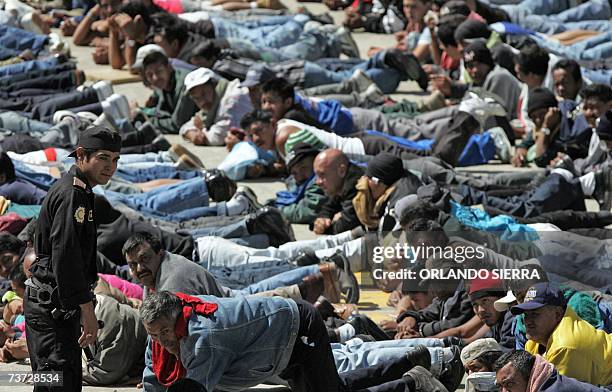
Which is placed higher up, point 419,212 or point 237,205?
point 419,212

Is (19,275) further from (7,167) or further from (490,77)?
(490,77)

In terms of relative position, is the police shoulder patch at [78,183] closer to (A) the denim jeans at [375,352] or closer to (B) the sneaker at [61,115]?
(A) the denim jeans at [375,352]

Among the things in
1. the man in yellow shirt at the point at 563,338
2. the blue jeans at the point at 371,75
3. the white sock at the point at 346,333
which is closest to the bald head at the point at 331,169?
the white sock at the point at 346,333

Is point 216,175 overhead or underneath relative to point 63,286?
underneath

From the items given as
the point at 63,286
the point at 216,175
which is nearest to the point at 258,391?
the point at 63,286

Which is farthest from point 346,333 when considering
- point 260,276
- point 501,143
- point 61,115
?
point 61,115

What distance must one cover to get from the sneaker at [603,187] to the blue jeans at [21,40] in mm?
7333

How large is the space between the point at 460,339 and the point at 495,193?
10.9 feet

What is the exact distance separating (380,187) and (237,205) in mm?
1218

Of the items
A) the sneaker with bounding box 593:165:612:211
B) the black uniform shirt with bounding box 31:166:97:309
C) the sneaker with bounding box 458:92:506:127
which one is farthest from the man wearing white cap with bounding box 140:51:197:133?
the black uniform shirt with bounding box 31:166:97:309

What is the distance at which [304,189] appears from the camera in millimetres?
11875

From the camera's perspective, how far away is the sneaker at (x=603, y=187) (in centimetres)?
1164

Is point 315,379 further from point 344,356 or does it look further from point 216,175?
point 216,175

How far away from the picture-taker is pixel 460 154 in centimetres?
1303
